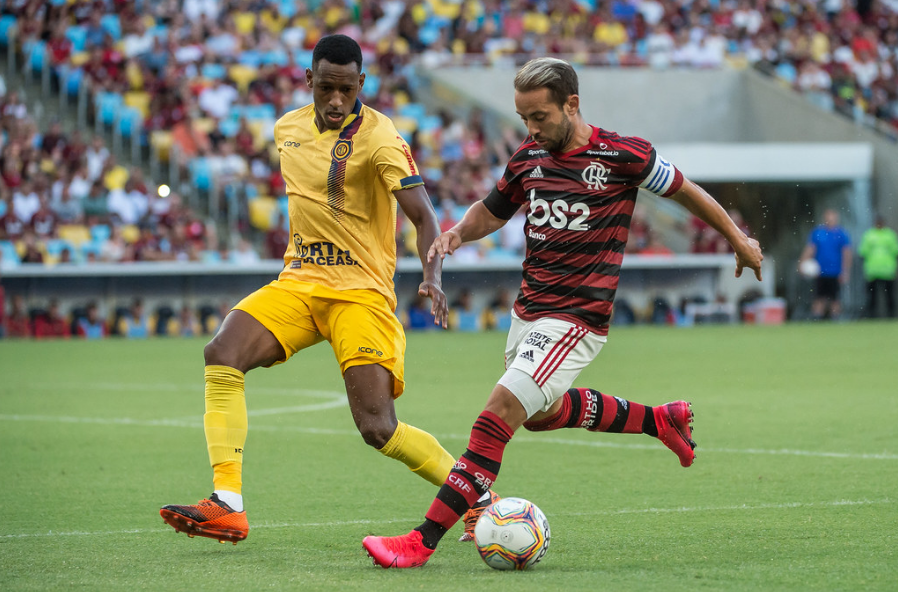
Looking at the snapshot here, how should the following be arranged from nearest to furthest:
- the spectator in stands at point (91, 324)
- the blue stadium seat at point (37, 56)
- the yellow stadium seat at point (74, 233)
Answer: the spectator in stands at point (91, 324) < the yellow stadium seat at point (74, 233) < the blue stadium seat at point (37, 56)

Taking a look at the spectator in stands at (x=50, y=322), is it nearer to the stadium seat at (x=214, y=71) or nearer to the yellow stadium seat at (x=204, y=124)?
the yellow stadium seat at (x=204, y=124)

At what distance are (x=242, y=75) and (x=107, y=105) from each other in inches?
114

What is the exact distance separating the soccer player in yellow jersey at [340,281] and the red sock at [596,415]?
575mm

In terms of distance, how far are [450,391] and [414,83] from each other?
15.7m

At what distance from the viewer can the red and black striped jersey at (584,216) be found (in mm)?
5312

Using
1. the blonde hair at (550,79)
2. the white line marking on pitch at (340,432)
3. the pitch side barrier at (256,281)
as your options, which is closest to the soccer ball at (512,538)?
the blonde hair at (550,79)

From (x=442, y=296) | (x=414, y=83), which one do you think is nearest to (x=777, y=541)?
(x=442, y=296)

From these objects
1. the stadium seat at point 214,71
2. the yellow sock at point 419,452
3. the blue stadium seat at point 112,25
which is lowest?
the yellow sock at point 419,452

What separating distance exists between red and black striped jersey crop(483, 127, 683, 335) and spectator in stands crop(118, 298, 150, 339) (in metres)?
17.0

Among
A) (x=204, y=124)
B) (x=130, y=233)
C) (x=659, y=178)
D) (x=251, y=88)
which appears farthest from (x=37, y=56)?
(x=659, y=178)

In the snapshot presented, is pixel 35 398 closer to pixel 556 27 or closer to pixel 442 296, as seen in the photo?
pixel 442 296

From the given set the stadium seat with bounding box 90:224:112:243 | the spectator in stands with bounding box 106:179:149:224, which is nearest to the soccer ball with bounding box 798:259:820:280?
the spectator in stands with bounding box 106:179:149:224

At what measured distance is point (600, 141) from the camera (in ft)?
17.5

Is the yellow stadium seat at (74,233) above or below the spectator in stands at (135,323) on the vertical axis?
above
